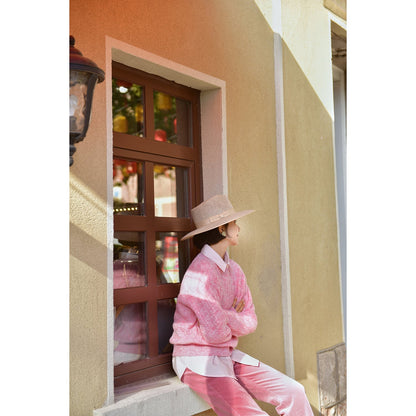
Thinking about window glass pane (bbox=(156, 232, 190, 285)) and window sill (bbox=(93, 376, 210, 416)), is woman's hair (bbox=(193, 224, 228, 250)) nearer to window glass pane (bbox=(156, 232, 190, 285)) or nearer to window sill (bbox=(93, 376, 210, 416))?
window glass pane (bbox=(156, 232, 190, 285))

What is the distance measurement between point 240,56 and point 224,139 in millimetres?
799

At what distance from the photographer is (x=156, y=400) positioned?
3320 millimetres

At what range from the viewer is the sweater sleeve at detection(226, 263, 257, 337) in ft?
11.8

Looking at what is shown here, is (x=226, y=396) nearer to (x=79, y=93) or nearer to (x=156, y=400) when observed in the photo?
(x=156, y=400)

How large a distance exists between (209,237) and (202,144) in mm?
887

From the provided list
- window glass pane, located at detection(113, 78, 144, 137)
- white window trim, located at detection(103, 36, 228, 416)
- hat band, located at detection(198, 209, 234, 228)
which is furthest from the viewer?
window glass pane, located at detection(113, 78, 144, 137)

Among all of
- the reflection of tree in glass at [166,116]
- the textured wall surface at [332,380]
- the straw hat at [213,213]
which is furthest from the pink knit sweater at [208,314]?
the textured wall surface at [332,380]

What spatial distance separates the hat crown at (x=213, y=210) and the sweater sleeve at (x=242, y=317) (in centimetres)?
45

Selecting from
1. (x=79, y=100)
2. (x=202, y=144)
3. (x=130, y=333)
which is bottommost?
(x=130, y=333)

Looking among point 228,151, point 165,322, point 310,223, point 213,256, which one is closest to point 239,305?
point 213,256

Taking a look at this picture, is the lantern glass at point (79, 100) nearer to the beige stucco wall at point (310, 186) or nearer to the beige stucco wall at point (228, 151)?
the beige stucco wall at point (228, 151)

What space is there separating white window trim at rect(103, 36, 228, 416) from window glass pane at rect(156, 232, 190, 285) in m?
0.43

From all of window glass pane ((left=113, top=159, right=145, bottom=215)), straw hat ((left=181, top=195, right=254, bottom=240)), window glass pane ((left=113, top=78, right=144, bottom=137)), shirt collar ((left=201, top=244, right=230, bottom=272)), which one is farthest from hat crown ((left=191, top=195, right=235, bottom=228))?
window glass pane ((left=113, top=159, right=145, bottom=215))
